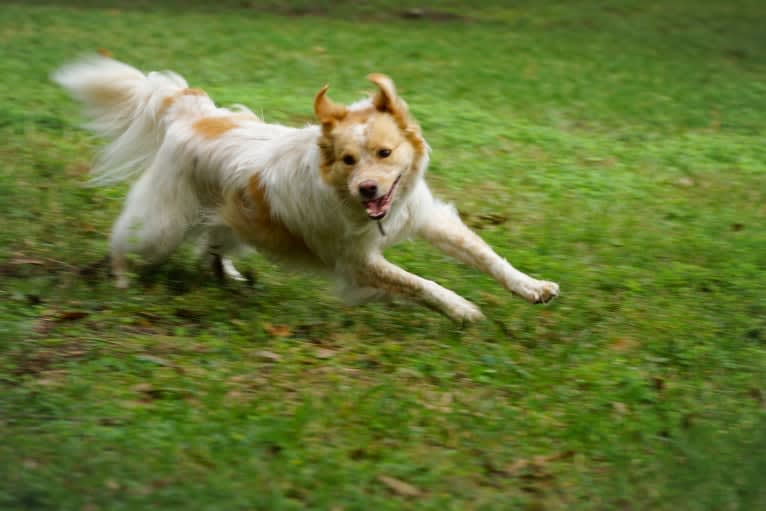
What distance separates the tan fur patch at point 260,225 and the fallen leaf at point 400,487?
217 cm

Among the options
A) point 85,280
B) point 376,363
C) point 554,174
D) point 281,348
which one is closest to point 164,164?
point 85,280

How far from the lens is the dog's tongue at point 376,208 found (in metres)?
5.50

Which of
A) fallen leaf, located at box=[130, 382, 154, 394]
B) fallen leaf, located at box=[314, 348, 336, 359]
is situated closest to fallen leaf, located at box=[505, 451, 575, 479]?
fallen leaf, located at box=[314, 348, 336, 359]

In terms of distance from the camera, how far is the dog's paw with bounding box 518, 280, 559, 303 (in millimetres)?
5910

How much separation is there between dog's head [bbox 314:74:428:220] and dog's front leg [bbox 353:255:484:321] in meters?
0.43

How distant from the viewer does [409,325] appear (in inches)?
238

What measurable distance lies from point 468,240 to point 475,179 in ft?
8.94

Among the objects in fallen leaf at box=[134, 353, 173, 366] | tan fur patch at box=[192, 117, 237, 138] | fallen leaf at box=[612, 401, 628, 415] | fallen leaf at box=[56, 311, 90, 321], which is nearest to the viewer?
fallen leaf at box=[612, 401, 628, 415]

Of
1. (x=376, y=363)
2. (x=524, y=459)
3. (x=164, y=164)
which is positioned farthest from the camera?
(x=164, y=164)

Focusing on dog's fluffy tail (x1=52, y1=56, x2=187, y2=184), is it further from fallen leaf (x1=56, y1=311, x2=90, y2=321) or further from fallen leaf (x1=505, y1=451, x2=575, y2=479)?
fallen leaf (x1=505, y1=451, x2=575, y2=479)

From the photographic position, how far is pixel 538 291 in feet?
19.4

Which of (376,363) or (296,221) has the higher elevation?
(296,221)

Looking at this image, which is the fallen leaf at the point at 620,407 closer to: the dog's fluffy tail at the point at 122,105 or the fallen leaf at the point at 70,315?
the fallen leaf at the point at 70,315

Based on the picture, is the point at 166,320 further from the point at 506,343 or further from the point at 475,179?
the point at 475,179
